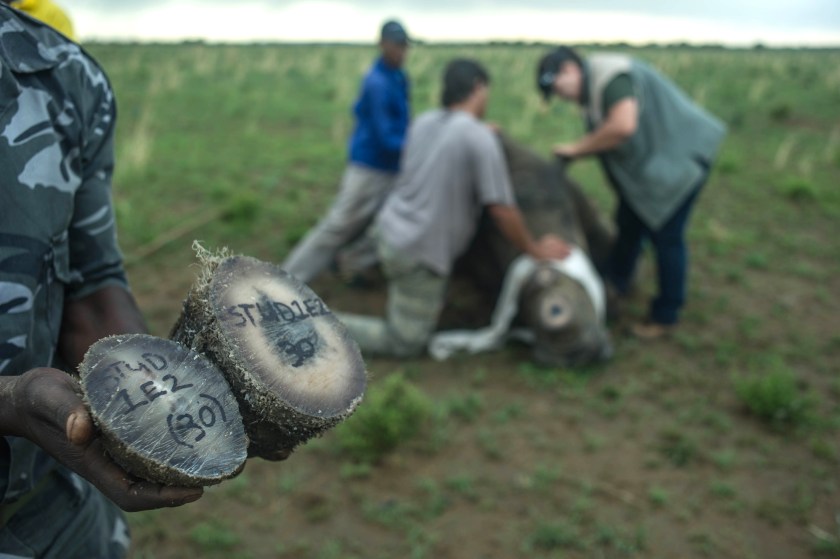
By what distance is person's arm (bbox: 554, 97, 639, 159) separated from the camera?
175 inches

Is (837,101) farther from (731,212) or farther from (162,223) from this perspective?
(162,223)

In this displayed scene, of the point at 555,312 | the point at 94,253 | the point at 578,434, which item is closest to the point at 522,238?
the point at 555,312

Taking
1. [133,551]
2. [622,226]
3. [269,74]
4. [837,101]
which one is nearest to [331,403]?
[133,551]

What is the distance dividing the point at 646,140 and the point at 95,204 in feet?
12.7

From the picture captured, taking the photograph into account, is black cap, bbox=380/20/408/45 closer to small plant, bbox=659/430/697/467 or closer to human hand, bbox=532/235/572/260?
human hand, bbox=532/235/572/260

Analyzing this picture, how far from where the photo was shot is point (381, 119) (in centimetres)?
494

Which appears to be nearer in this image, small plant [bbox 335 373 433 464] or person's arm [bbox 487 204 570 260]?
small plant [bbox 335 373 433 464]

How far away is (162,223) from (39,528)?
5751 mm

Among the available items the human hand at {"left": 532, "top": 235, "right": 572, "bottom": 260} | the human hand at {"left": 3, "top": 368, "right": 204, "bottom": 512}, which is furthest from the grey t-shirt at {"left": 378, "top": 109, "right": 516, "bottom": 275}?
the human hand at {"left": 3, "top": 368, "right": 204, "bottom": 512}

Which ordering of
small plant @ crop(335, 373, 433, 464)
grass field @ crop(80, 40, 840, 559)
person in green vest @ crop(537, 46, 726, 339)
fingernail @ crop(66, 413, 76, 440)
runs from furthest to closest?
person in green vest @ crop(537, 46, 726, 339), small plant @ crop(335, 373, 433, 464), grass field @ crop(80, 40, 840, 559), fingernail @ crop(66, 413, 76, 440)

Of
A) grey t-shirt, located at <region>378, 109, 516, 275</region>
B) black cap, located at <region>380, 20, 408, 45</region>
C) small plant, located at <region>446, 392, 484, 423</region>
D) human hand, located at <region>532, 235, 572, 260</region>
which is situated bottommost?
small plant, located at <region>446, 392, 484, 423</region>

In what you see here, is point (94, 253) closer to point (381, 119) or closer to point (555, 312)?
point (555, 312)

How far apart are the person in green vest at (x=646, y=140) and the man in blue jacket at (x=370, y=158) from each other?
3.20ft

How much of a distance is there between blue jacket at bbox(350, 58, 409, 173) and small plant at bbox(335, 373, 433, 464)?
181 cm
